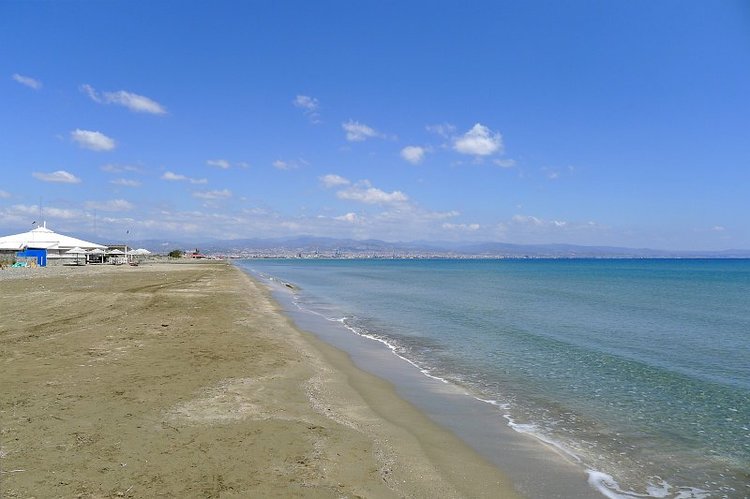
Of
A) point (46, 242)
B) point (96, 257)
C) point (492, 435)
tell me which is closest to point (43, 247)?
point (46, 242)

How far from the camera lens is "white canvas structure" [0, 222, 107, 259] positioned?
211 ft

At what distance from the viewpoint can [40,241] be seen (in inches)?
2677

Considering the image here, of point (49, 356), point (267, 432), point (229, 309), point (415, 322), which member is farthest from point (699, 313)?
point (49, 356)

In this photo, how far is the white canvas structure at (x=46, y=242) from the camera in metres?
64.2

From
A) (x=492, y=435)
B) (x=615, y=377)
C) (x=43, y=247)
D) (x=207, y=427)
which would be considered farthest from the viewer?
(x=43, y=247)

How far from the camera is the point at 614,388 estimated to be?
10.9 metres

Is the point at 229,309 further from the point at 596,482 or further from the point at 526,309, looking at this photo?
the point at 596,482

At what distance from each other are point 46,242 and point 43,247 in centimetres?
203

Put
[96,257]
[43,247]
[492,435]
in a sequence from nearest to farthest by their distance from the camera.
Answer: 1. [492,435]
2. [43,247]
3. [96,257]

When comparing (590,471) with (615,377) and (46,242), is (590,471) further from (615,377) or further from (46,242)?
(46,242)

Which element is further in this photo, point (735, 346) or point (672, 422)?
point (735, 346)

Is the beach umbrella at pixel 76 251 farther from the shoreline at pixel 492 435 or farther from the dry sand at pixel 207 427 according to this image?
the shoreline at pixel 492 435

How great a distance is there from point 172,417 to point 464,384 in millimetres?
6289

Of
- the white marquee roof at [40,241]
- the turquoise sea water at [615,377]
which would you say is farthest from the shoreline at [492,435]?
the white marquee roof at [40,241]
